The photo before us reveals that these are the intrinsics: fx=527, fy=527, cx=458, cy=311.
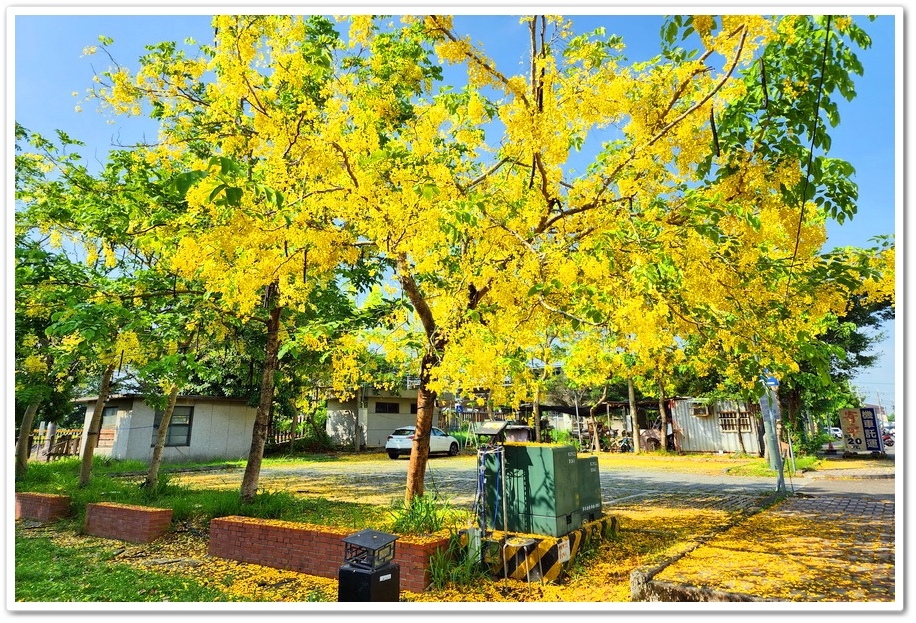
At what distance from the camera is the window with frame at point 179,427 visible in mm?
17281

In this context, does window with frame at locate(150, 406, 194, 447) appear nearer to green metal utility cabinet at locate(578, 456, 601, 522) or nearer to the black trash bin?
green metal utility cabinet at locate(578, 456, 601, 522)

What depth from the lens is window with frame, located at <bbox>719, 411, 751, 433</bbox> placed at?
2075 cm

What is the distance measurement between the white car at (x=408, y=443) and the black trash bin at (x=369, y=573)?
13.5 meters

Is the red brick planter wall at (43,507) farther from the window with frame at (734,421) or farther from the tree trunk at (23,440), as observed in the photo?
→ the window with frame at (734,421)

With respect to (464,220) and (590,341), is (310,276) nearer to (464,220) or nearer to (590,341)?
(464,220)

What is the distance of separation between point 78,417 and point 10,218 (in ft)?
85.7

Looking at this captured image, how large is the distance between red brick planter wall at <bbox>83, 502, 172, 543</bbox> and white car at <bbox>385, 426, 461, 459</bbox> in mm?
10929

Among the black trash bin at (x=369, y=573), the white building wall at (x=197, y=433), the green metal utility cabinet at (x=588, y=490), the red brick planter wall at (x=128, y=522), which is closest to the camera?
the black trash bin at (x=369, y=573)

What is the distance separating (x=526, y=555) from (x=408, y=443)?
14.5 metres

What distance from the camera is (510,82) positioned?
165 inches

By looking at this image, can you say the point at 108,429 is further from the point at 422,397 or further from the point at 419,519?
the point at 419,519

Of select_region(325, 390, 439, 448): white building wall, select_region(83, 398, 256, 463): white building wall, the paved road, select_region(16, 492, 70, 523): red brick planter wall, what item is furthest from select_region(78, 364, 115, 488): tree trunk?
select_region(325, 390, 439, 448): white building wall

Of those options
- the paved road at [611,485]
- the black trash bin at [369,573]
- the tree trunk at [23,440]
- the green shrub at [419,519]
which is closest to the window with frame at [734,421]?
the paved road at [611,485]

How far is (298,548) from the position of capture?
A: 4840mm
